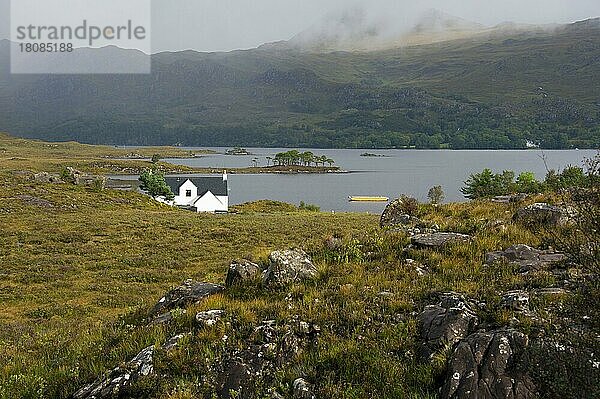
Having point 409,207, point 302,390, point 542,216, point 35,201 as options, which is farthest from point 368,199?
point 302,390

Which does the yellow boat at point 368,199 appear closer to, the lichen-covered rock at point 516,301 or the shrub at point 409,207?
the shrub at point 409,207

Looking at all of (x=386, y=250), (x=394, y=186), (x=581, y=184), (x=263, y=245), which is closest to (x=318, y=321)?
(x=386, y=250)

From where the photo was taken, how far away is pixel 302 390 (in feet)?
22.2


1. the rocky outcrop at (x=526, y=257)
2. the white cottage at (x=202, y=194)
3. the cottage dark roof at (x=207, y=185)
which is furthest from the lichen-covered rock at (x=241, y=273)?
the cottage dark roof at (x=207, y=185)

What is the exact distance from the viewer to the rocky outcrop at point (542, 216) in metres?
11.9

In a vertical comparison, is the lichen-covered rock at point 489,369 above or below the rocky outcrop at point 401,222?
below

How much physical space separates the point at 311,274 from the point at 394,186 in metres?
131

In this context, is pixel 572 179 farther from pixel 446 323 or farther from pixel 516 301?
pixel 446 323

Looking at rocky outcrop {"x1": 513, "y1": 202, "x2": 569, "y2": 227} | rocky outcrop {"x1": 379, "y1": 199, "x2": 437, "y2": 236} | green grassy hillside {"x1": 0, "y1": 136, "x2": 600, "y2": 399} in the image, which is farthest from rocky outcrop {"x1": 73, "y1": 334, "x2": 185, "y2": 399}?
rocky outcrop {"x1": 513, "y1": 202, "x2": 569, "y2": 227}

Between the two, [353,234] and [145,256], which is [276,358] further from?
[145,256]

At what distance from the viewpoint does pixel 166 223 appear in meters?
45.2

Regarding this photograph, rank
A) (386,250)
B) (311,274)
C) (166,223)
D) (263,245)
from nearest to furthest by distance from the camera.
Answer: (311,274) → (386,250) → (263,245) → (166,223)

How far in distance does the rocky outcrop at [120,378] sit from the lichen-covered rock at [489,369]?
433 centimetres

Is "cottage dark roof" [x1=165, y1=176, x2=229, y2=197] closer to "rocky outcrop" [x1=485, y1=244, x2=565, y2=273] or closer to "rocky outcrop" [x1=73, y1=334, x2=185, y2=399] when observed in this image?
"rocky outcrop" [x1=485, y1=244, x2=565, y2=273]
